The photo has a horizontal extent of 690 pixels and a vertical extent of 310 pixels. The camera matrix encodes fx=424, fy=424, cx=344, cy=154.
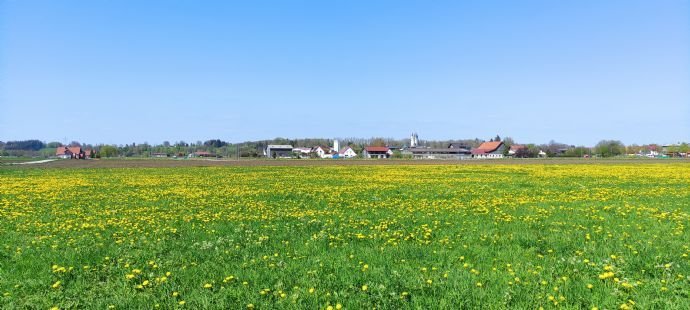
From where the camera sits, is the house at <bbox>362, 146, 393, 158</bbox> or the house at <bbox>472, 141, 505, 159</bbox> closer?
the house at <bbox>362, 146, 393, 158</bbox>

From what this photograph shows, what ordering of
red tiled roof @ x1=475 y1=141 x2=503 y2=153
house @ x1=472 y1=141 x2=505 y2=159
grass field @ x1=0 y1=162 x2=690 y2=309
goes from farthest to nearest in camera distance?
red tiled roof @ x1=475 y1=141 x2=503 y2=153
house @ x1=472 y1=141 x2=505 y2=159
grass field @ x1=0 y1=162 x2=690 y2=309

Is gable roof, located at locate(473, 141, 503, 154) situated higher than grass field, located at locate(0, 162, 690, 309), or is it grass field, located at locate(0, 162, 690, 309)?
gable roof, located at locate(473, 141, 503, 154)

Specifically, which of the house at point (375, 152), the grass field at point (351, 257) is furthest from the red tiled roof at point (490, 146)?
the grass field at point (351, 257)

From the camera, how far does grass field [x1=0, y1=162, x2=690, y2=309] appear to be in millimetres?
6520

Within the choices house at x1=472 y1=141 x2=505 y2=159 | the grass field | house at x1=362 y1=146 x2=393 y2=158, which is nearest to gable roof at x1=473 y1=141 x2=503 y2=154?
house at x1=472 y1=141 x2=505 y2=159

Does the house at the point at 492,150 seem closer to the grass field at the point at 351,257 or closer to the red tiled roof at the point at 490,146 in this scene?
the red tiled roof at the point at 490,146

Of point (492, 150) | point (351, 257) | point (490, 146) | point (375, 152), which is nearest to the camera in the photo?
point (351, 257)

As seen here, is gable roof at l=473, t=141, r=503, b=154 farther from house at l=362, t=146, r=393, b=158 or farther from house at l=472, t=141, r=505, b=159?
house at l=362, t=146, r=393, b=158

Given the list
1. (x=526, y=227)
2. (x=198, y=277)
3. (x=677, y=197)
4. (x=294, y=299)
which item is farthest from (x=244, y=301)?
(x=677, y=197)

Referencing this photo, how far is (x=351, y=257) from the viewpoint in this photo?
8609 millimetres

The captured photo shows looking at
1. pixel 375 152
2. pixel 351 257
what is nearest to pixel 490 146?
pixel 375 152

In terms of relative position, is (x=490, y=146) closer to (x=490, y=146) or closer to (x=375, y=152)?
(x=490, y=146)

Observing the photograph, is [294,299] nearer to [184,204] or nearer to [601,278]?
[601,278]

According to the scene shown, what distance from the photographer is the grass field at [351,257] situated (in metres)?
6.52
